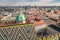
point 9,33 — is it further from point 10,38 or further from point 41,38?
point 41,38

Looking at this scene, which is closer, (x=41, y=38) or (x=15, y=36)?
(x=15, y=36)

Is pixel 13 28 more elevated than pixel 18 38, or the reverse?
pixel 13 28

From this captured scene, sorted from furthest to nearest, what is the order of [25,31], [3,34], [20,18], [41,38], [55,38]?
[20,18] < [55,38] < [41,38] < [25,31] < [3,34]

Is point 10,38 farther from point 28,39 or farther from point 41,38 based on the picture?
point 41,38

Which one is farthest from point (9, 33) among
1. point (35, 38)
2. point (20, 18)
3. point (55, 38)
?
point (20, 18)

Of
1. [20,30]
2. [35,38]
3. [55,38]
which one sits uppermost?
[20,30]

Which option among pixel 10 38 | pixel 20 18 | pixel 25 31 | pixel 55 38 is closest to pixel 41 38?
pixel 55 38

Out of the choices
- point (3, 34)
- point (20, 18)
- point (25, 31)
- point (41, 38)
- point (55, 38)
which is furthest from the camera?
point (20, 18)
